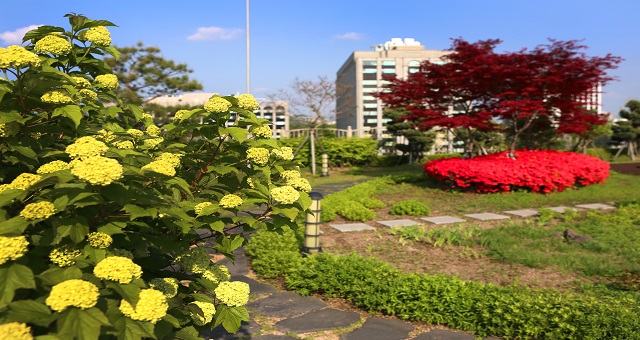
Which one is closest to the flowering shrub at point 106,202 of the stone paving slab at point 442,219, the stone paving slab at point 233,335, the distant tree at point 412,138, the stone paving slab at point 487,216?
the stone paving slab at point 233,335

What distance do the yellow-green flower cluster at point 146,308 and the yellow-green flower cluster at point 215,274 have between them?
0.70 m

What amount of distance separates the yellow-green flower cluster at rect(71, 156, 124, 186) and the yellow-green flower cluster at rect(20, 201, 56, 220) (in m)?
0.16

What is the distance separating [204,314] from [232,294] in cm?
15

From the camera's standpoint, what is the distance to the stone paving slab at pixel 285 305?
164 inches

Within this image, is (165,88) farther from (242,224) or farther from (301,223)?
(242,224)

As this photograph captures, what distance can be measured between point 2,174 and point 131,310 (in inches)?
36.1

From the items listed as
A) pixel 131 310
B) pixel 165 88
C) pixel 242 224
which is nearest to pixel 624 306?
pixel 242 224

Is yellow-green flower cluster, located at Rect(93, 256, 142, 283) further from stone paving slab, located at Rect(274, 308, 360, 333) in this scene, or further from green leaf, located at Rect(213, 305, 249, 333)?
stone paving slab, located at Rect(274, 308, 360, 333)

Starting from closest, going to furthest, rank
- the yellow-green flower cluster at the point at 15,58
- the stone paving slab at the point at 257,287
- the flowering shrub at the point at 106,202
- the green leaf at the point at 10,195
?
1. the flowering shrub at the point at 106,202
2. the green leaf at the point at 10,195
3. the yellow-green flower cluster at the point at 15,58
4. the stone paving slab at the point at 257,287

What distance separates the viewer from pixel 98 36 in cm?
219

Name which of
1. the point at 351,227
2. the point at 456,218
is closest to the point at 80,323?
the point at 351,227

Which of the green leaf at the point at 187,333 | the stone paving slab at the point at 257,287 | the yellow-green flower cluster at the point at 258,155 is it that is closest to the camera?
the green leaf at the point at 187,333

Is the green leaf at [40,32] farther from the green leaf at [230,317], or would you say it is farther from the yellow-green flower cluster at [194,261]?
the green leaf at [230,317]

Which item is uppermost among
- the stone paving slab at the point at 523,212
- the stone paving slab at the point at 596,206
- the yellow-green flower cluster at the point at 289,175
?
the yellow-green flower cluster at the point at 289,175
